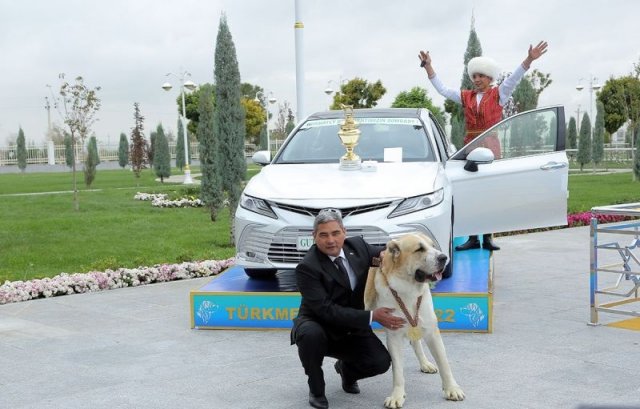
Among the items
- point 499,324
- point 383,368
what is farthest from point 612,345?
point 383,368

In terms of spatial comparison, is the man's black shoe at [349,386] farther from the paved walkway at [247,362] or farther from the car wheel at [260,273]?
the car wheel at [260,273]

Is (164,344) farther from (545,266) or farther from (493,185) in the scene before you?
(545,266)

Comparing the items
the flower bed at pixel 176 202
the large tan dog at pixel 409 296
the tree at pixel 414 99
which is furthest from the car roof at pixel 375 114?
the tree at pixel 414 99

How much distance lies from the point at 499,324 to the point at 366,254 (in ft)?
7.86

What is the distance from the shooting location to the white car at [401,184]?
6586mm

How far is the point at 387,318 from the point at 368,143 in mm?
3745

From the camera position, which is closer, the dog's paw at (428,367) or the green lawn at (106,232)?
the dog's paw at (428,367)

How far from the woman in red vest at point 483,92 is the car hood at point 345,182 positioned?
1.62 metres

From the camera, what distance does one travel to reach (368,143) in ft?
26.3

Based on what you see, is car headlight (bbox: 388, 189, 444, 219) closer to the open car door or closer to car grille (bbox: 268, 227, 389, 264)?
car grille (bbox: 268, 227, 389, 264)

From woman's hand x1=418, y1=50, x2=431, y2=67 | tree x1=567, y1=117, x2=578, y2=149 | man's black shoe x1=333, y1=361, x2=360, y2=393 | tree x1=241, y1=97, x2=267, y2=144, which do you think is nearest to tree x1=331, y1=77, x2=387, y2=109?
tree x1=567, y1=117, x2=578, y2=149

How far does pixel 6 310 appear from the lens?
809 cm

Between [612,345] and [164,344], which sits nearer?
[612,345]

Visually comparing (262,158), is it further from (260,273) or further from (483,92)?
(483,92)
